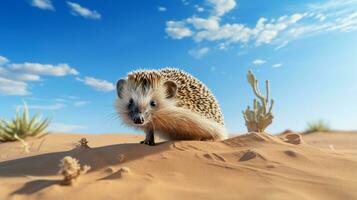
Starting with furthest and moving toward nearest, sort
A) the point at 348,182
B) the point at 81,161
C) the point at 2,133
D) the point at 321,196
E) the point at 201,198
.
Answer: the point at 2,133 → the point at 81,161 → the point at 348,182 → the point at 321,196 → the point at 201,198

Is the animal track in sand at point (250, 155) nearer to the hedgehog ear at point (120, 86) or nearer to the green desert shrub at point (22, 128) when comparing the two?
the hedgehog ear at point (120, 86)

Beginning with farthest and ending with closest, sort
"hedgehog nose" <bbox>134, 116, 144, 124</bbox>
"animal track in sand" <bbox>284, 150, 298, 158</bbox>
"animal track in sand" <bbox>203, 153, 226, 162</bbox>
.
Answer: "hedgehog nose" <bbox>134, 116, 144, 124</bbox> → "animal track in sand" <bbox>284, 150, 298, 158</bbox> → "animal track in sand" <bbox>203, 153, 226, 162</bbox>

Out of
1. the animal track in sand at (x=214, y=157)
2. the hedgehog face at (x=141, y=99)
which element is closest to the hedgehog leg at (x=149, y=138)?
the hedgehog face at (x=141, y=99)

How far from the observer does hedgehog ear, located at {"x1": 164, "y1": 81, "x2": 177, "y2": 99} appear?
586 cm

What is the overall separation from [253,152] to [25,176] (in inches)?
107

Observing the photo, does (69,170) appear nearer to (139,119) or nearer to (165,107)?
(139,119)

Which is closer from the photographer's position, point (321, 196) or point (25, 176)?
point (321, 196)

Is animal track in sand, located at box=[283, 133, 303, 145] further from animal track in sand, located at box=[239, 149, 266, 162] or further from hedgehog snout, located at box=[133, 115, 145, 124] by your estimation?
hedgehog snout, located at box=[133, 115, 145, 124]

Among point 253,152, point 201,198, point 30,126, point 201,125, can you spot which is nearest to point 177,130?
point 201,125

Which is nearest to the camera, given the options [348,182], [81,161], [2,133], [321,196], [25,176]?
[321,196]

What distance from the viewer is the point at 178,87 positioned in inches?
241

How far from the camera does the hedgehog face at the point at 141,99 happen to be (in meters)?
5.44

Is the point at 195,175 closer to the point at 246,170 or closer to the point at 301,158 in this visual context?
the point at 246,170

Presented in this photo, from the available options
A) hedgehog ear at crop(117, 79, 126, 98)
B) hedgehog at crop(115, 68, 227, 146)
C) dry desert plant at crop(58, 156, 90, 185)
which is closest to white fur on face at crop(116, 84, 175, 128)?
hedgehog at crop(115, 68, 227, 146)
